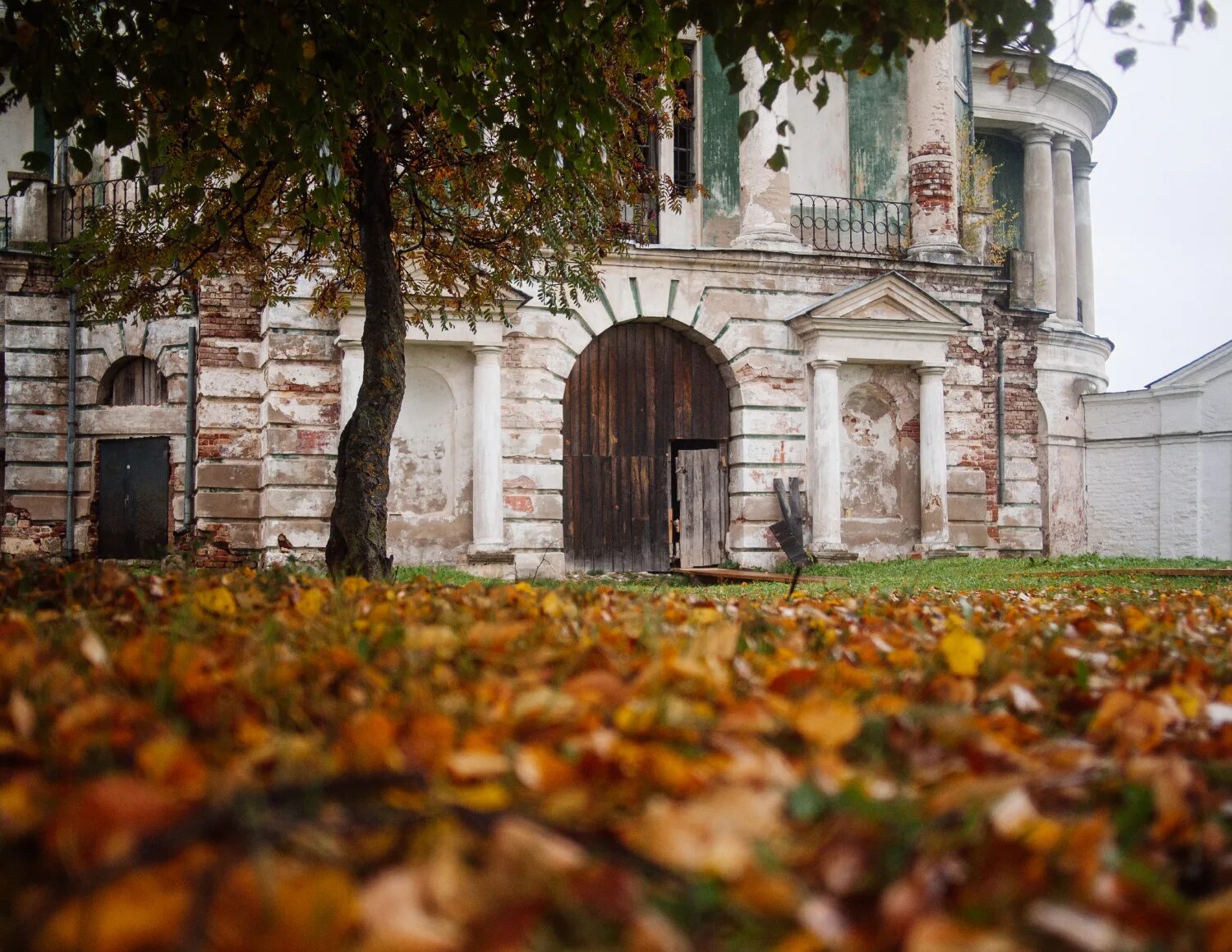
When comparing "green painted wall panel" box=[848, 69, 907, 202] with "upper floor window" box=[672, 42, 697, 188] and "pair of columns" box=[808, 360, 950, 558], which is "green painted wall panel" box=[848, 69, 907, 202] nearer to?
"upper floor window" box=[672, 42, 697, 188]

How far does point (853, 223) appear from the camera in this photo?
16.8m

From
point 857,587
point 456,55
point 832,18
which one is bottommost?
point 857,587

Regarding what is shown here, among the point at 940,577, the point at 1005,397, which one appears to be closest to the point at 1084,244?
the point at 1005,397

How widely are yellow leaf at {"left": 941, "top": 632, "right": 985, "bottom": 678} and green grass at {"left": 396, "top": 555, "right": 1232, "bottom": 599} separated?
16.7 feet

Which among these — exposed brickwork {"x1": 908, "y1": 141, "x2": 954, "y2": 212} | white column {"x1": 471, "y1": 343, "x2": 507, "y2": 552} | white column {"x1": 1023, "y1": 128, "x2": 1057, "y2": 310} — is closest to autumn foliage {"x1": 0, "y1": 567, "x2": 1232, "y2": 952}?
white column {"x1": 471, "y1": 343, "x2": 507, "y2": 552}

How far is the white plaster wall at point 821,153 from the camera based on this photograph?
17.0 meters

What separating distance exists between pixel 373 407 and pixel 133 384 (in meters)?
10.3

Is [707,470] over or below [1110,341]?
below

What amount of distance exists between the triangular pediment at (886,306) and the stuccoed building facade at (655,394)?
0.11 ft

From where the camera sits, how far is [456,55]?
567cm

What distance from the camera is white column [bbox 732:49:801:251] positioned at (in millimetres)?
15531

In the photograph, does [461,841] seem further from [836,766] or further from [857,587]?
[857,587]

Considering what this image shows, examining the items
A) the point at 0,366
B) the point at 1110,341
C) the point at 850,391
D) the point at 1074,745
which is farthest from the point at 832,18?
the point at 1110,341

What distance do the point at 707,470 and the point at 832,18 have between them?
11.3 meters
